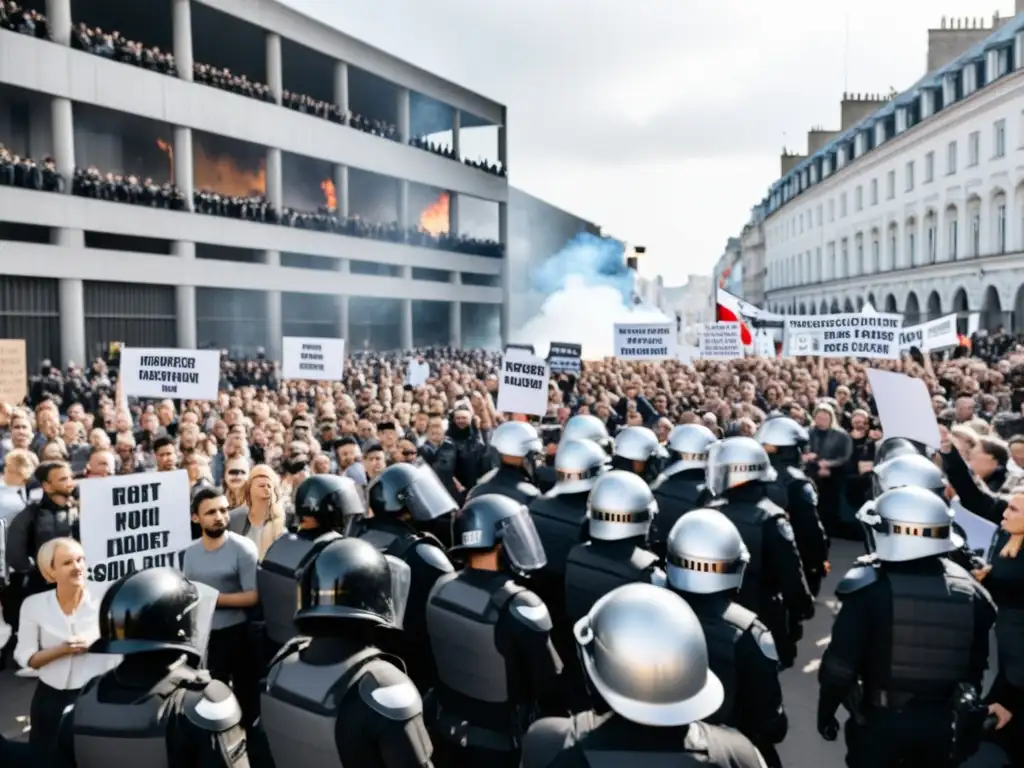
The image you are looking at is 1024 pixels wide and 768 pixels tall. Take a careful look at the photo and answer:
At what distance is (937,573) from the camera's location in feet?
13.0

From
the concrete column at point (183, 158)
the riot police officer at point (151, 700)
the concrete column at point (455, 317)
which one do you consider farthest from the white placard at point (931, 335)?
the concrete column at point (455, 317)

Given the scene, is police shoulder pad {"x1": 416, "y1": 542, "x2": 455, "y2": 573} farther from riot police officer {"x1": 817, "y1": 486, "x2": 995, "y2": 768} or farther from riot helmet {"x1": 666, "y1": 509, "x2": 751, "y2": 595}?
riot police officer {"x1": 817, "y1": 486, "x2": 995, "y2": 768}

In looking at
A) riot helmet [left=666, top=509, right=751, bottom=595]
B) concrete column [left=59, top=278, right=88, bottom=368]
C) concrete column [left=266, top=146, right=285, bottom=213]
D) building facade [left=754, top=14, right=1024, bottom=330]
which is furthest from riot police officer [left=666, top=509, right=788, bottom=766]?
building facade [left=754, top=14, right=1024, bottom=330]

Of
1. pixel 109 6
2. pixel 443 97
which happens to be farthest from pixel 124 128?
pixel 443 97

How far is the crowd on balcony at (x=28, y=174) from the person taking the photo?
83.0 ft

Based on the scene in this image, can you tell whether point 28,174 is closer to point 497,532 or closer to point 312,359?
point 312,359

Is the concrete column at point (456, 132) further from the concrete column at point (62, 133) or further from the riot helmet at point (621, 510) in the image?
the riot helmet at point (621, 510)

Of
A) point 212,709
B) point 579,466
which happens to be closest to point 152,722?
point 212,709

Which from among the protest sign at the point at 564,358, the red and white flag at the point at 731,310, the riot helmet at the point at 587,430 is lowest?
the riot helmet at the point at 587,430

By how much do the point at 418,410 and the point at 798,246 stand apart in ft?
180

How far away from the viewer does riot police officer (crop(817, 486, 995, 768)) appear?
12.7 ft

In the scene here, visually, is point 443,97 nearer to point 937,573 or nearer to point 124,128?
point 124,128

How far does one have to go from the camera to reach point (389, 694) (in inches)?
108

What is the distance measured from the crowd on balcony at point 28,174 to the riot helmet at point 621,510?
25667 mm
